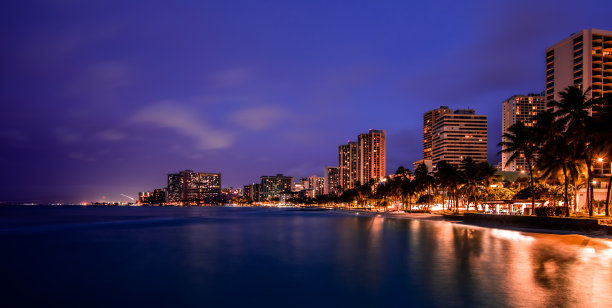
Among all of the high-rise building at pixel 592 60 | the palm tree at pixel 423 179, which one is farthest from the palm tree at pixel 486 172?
the high-rise building at pixel 592 60

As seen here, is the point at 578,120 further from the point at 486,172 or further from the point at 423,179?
the point at 423,179

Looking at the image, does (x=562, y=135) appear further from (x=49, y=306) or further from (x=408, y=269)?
(x=49, y=306)

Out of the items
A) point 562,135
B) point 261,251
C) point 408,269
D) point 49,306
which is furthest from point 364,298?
point 562,135

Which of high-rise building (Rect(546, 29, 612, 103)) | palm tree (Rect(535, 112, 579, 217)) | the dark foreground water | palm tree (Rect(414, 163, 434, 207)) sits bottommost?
the dark foreground water

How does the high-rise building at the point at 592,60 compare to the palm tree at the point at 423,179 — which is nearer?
the palm tree at the point at 423,179

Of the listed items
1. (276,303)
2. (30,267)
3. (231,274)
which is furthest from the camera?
(30,267)

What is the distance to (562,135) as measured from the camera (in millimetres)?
49438

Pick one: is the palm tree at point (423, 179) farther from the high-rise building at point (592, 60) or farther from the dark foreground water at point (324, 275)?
the dark foreground water at point (324, 275)

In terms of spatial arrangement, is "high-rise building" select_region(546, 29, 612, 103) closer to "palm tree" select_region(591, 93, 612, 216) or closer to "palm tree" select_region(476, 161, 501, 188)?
"palm tree" select_region(476, 161, 501, 188)

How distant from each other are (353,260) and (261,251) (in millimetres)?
9207

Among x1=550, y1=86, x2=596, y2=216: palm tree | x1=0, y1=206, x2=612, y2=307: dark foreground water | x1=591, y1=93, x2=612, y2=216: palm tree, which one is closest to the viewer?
x1=0, y1=206, x2=612, y2=307: dark foreground water

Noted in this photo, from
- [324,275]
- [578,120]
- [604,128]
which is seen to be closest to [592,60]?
[578,120]

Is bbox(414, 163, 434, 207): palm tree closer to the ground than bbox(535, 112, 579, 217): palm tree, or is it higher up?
closer to the ground

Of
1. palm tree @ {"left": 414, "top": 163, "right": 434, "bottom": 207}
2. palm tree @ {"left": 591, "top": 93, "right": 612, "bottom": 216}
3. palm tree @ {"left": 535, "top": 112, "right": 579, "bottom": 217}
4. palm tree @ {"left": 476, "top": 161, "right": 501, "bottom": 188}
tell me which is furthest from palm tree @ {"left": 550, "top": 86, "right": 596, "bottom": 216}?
palm tree @ {"left": 414, "top": 163, "right": 434, "bottom": 207}
